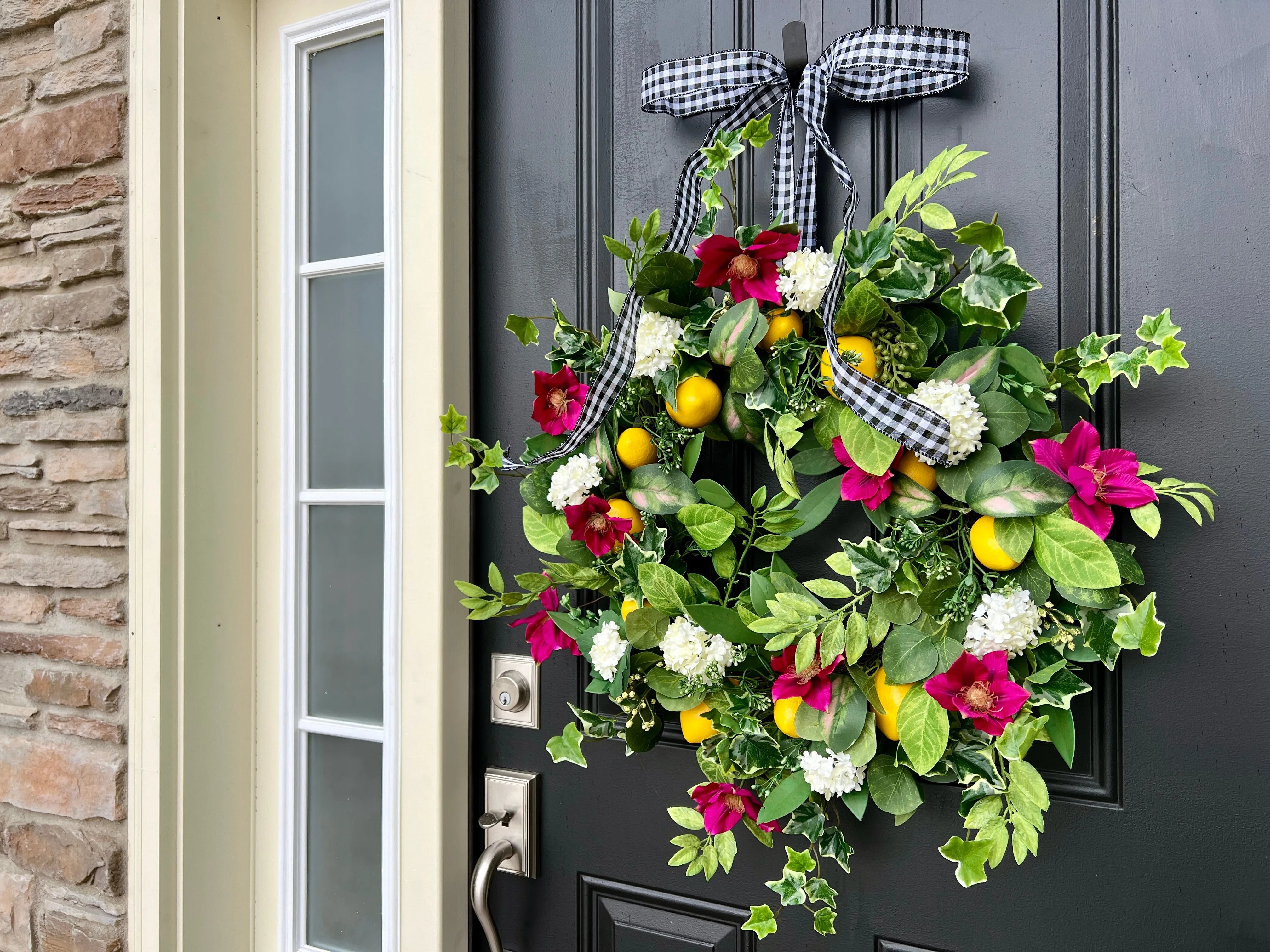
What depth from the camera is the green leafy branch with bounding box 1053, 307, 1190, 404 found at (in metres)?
0.61

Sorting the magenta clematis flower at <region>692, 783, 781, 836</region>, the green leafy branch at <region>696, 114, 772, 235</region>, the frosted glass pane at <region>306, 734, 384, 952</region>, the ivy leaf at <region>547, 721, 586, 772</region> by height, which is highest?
the green leafy branch at <region>696, 114, 772, 235</region>

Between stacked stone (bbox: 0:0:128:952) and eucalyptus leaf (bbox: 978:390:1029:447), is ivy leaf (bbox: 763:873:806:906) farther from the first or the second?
stacked stone (bbox: 0:0:128:952)

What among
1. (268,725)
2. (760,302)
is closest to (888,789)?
(760,302)

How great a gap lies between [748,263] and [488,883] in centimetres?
76

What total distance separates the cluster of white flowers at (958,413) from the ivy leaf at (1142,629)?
17cm

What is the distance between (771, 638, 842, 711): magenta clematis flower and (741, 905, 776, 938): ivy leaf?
23 cm

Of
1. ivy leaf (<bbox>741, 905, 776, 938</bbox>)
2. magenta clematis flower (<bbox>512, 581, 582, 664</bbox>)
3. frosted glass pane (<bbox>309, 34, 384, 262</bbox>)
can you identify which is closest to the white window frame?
frosted glass pane (<bbox>309, 34, 384, 262</bbox>)

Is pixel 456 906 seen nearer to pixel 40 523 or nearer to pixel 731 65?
pixel 40 523

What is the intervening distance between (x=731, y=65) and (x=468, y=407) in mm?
491

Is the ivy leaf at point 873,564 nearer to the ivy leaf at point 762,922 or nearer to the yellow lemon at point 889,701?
Result: the yellow lemon at point 889,701

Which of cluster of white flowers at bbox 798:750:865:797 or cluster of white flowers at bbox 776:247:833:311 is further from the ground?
cluster of white flowers at bbox 776:247:833:311

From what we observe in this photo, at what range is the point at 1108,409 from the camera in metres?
0.72

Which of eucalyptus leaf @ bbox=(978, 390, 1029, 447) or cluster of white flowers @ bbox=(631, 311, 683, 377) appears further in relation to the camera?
cluster of white flowers @ bbox=(631, 311, 683, 377)

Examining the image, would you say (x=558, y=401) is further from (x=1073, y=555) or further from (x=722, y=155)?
(x=1073, y=555)
